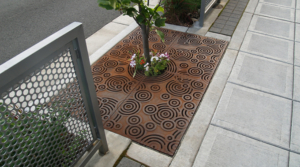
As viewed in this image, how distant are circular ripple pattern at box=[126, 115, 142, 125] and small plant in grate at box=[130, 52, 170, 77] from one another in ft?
2.58

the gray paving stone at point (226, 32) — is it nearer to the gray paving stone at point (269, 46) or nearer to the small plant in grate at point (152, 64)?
the gray paving stone at point (269, 46)

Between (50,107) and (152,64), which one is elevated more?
(50,107)

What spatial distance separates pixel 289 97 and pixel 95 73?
2650mm

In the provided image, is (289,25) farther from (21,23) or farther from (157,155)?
(21,23)

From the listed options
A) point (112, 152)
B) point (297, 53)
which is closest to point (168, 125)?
point (112, 152)

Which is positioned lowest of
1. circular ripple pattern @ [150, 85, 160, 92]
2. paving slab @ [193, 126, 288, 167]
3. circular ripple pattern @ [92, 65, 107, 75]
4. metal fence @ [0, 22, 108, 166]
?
paving slab @ [193, 126, 288, 167]

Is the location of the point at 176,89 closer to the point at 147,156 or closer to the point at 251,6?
the point at 147,156

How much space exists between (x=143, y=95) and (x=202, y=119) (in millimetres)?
819

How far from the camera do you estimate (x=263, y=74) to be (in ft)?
11.2

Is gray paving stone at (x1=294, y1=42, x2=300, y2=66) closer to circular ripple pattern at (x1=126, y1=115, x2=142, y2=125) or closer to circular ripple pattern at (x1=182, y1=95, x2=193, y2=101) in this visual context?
circular ripple pattern at (x1=182, y1=95, x2=193, y2=101)

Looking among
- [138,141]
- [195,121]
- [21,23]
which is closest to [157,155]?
[138,141]

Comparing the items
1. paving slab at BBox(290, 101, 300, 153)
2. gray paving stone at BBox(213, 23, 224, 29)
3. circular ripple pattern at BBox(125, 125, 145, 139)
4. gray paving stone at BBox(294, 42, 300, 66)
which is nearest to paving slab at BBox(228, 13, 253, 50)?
gray paving stone at BBox(213, 23, 224, 29)

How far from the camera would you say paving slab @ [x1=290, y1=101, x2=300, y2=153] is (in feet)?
8.03

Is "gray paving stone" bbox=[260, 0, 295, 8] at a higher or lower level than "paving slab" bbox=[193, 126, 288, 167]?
higher
